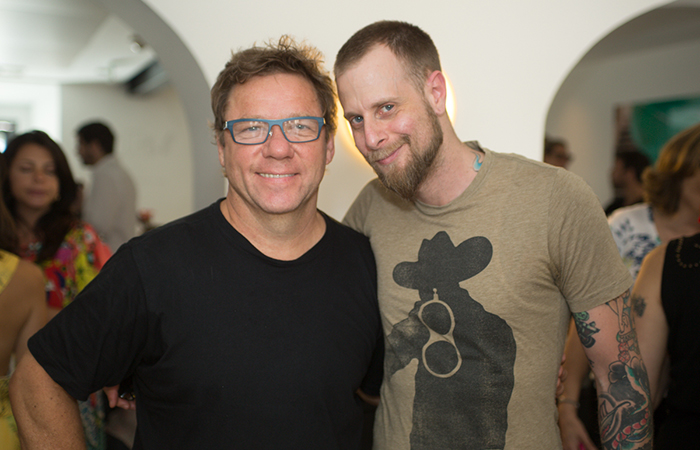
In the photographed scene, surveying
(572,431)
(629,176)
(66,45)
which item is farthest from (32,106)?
(572,431)

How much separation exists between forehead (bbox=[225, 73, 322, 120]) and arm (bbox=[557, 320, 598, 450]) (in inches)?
44.5

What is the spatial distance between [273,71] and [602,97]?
540 cm

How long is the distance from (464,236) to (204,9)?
143 cm

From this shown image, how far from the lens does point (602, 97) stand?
19.4ft

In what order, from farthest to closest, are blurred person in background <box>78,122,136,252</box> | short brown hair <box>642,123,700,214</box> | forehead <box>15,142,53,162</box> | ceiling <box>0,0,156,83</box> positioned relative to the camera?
ceiling <box>0,0,156,83</box>, blurred person in background <box>78,122,136,252</box>, forehead <box>15,142,53,162</box>, short brown hair <box>642,123,700,214</box>

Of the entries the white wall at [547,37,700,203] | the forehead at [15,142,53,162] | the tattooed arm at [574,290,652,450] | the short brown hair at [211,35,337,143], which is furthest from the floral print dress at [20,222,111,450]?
the white wall at [547,37,700,203]

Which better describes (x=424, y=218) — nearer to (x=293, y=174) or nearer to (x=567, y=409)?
(x=293, y=174)

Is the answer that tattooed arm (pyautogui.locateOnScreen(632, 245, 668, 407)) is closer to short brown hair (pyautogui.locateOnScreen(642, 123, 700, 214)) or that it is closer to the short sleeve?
short brown hair (pyautogui.locateOnScreen(642, 123, 700, 214))

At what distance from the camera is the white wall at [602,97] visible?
17.8 feet

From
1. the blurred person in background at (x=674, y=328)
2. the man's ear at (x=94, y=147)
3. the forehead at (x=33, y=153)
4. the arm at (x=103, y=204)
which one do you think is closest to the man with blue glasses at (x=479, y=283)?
the blurred person in background at (x=674, y=328)

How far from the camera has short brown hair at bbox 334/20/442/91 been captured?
4.88ft

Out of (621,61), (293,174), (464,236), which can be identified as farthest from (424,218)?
(621,61)

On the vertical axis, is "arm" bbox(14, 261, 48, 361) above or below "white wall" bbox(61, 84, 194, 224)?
below

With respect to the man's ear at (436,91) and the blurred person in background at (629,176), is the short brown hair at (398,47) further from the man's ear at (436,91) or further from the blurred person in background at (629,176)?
the blurred person in background at (629,176)
